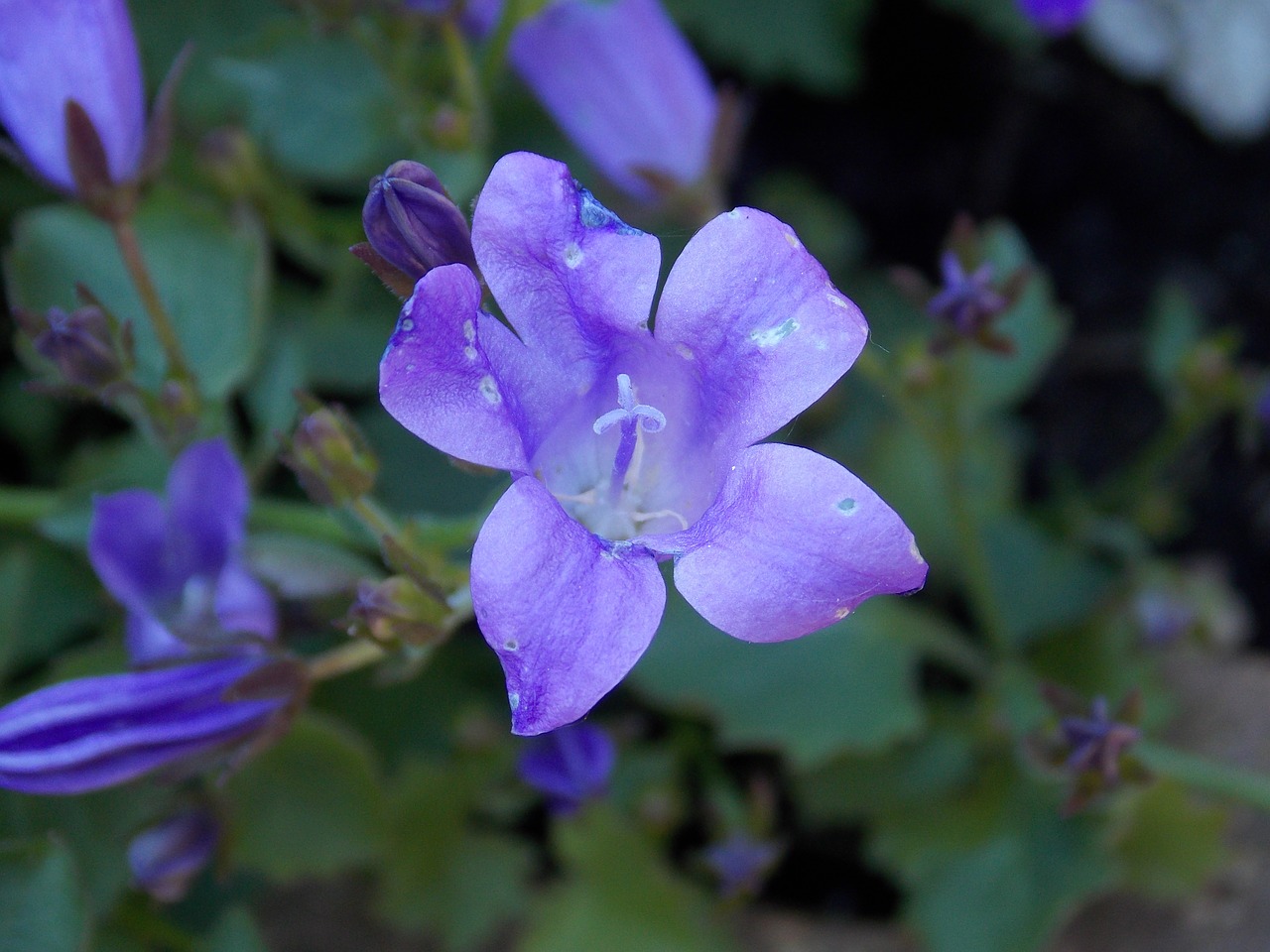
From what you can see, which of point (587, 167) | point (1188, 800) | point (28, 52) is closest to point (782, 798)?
point (1188, 800)

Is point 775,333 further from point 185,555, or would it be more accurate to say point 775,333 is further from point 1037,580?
point 1037,580

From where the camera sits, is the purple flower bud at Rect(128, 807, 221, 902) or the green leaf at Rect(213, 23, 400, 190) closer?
the purple flower bud at Rect(128, 807, 221, 902)

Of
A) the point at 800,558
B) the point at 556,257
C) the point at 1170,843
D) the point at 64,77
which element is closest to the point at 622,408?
the point at 556,257

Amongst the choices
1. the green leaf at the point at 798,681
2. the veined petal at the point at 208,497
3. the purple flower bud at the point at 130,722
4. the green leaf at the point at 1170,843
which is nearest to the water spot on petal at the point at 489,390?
the purple flower bud at the point at 130,722

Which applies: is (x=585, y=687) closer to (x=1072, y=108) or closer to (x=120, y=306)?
(x=120, y=306)

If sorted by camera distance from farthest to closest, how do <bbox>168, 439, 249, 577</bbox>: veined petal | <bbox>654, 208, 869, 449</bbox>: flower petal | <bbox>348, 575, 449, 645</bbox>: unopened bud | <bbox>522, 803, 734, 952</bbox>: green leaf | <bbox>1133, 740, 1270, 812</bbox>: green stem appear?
1. <bbox>522, 803, 734, 952</bbox>: green leaf
2. <bbox>1133, 740, 1270, 812</bbox>: green stem
3. <bbox>168, 439, 249, 577</bbox>: veined petal
4. <bbox>348, 575, 449, 645</bbox>: unopened bud
5. <bbox>654, 208, 869, 449</bbox>: flower petal

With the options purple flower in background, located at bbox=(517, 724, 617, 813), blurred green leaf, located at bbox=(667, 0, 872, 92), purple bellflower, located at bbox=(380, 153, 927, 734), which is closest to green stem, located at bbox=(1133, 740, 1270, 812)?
purple flower in background, located at bbox=(517, 724, 617, 813)

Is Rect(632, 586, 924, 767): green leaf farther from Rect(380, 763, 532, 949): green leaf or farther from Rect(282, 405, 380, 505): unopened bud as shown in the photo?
Rect(282, 405, 380, 505): unopened bud
